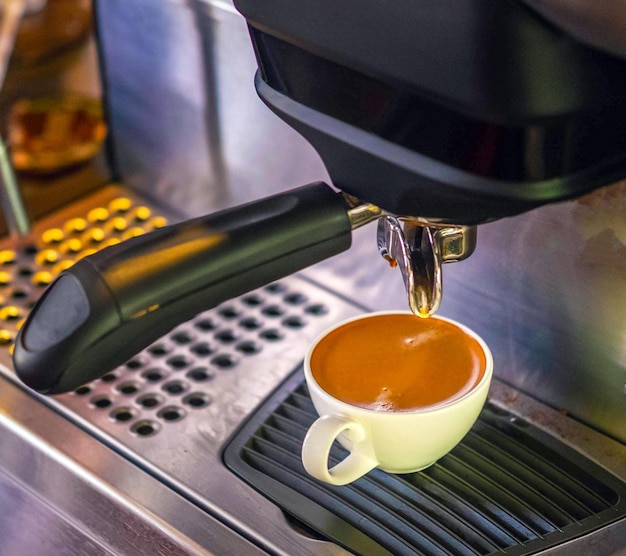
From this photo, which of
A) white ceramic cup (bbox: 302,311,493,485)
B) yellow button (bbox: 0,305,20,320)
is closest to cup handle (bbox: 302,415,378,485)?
white ceramic cup (bbox: 302,311,493,485)

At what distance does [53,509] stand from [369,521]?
184mm

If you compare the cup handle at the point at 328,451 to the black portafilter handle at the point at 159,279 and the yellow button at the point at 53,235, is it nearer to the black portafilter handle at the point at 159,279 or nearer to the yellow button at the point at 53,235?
the black portafilter handle at the point at 159,279

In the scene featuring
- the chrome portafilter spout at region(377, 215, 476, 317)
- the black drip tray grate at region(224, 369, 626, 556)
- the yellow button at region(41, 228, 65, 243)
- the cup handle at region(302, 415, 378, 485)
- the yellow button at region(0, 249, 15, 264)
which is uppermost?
the chrome portafilter spout at region(377, 215, 476, 317)

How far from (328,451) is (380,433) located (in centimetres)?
3

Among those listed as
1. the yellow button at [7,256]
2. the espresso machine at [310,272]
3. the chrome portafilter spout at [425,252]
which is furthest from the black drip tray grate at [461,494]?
the yellow button at [7,256]

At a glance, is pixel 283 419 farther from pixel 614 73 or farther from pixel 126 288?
pixel 614 73

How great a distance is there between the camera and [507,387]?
0.53 metres

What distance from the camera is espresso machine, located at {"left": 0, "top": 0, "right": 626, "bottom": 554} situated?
0.30 meters

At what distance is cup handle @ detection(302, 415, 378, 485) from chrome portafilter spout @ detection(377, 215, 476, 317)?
0.06m

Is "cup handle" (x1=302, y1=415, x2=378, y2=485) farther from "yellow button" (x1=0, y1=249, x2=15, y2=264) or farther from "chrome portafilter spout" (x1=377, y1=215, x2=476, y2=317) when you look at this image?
"yellow button" (x1=0, y1=249, x2=15, y2=264)

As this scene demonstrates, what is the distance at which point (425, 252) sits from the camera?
1.26 feet

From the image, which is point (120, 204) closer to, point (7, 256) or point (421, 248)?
point (7, 256)

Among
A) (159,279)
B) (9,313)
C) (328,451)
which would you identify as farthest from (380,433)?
(9,313)

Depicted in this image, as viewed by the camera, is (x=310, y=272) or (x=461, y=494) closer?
(x=461, y=494)
